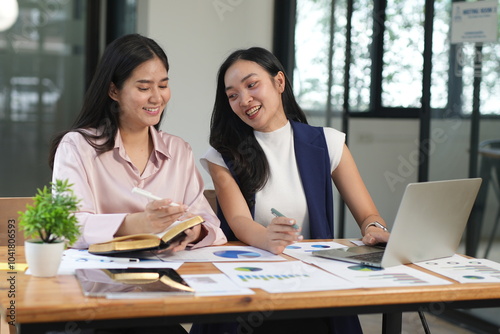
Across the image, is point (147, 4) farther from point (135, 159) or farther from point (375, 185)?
point (135, 159)

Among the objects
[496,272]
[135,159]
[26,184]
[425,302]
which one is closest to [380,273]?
[425,302]

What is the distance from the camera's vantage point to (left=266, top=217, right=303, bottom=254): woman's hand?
6.37 ft

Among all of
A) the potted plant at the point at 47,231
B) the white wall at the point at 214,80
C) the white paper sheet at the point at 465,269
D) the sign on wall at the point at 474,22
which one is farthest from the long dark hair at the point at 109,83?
the white wall at the point at 214,80

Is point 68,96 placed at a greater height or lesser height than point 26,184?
greater

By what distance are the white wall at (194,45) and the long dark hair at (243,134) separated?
6.82 ft

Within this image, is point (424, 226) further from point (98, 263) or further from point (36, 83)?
point (36, 83)

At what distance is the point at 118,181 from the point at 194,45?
8.88 feet

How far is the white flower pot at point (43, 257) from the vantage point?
1.58 meters

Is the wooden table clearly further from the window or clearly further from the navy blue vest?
the window

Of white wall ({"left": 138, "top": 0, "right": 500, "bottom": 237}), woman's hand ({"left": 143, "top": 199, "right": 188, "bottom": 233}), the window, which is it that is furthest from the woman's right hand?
the window

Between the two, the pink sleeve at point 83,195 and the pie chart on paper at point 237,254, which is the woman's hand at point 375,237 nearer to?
the pie chart on paper at point 237,254

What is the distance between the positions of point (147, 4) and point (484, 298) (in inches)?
136

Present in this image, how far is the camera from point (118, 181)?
2.21 m

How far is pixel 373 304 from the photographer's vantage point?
1.56 meters
